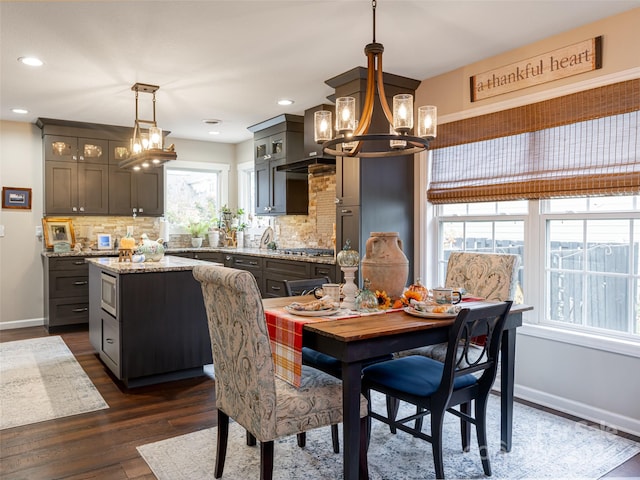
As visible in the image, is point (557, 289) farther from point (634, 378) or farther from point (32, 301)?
point (32, 301)

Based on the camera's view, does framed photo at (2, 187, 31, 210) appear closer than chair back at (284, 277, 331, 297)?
No

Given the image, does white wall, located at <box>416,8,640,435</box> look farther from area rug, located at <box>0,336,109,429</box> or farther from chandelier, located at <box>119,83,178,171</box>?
area rug, located at <box>0,336,109,429</box>

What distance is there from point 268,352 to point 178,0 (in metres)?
2.09

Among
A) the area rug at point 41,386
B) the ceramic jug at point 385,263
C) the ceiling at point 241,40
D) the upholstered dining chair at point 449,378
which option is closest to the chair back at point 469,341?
the upholstered dining chair at point 449,378

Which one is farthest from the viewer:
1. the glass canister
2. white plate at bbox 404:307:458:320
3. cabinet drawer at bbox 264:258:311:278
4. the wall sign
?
cabinet drawer at bbox 264:258:311:278

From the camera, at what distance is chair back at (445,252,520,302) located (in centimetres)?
281

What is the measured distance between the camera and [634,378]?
282 centimetres

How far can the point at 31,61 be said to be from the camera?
3.67 metres

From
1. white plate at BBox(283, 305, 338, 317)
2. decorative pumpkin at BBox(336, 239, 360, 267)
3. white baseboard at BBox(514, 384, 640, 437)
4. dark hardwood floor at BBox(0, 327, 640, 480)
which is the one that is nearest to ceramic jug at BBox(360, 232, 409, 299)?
decorative pumpkin at BBox(336, 239, 360, 267)

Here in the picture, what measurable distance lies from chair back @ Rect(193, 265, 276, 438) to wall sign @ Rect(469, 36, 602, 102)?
8.58ft

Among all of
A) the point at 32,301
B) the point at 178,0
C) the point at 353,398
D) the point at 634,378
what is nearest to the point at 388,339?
the point at 353,398

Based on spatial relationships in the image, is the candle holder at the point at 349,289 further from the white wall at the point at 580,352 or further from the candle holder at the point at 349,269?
the white wall at the point at 580,352

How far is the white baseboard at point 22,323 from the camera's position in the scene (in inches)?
226

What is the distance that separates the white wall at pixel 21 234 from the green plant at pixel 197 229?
191cm
